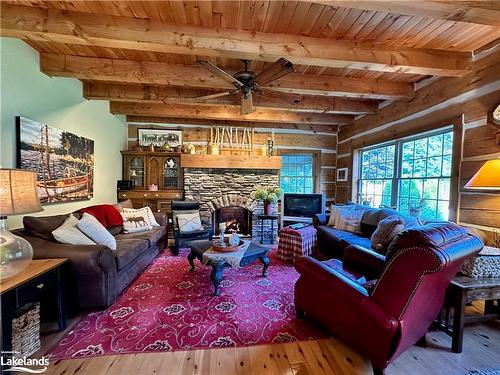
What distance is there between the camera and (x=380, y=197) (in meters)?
4.47

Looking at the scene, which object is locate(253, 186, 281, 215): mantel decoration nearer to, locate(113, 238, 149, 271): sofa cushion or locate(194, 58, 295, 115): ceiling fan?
locate(194, 58, 295, 115): ceiling fan

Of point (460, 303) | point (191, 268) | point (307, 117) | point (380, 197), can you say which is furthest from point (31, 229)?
point (380, 197)

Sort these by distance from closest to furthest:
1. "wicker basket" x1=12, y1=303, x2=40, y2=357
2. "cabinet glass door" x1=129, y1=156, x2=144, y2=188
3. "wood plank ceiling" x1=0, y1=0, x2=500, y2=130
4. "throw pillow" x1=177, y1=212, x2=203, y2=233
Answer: "wicker basket" x1=12, y1=303, x2=40, y2=357, "wood plank ceiling" x1=0, y1=0, x2=500, y2=130, "throw pillow" x1=177, y1=212, x2=203, y2=233, "cabinet glass door" x1=129, y1=156, x2=144, y2=188

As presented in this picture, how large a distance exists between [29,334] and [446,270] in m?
2.90

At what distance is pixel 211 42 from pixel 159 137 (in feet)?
12.0

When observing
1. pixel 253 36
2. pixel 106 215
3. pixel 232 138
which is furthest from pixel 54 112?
pixel 232 138

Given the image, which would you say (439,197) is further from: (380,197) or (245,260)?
(245,260)

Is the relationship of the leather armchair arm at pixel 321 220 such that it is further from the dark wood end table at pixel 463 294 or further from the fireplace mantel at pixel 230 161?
the dark wood end table at pixel 463 294

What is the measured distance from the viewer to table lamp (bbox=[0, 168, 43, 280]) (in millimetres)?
1502

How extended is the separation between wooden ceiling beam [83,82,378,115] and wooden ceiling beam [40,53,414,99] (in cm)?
54

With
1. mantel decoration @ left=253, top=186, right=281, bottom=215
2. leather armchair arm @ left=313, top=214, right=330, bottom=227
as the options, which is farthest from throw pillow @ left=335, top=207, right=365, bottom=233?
mantel decoration @ left=253, top=186, right=281, bottom=215

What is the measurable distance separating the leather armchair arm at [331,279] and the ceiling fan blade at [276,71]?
1.78m

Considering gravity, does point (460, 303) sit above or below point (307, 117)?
below

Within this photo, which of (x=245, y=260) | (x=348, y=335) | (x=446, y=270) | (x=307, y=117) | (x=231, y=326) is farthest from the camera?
(x=307, y=117)
